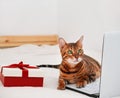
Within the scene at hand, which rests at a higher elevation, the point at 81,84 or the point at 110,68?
the point at 110,68

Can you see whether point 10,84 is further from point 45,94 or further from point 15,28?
point 15,28

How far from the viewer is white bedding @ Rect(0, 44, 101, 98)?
1.15m

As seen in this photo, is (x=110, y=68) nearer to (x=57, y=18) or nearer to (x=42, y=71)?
(x=42, y=71)

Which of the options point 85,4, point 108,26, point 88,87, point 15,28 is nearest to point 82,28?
point 85,4

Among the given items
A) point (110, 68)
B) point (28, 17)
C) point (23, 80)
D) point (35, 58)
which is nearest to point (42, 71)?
point (23, 80)

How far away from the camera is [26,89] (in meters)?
1.21

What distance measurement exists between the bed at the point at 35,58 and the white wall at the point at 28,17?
3.7 inches

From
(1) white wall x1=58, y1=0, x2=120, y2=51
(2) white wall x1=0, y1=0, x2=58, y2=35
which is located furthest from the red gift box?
(2) white wall x1=0, y1=0, x2=58, y2=35

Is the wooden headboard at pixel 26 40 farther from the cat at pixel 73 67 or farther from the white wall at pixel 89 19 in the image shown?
the cat at pixel 73 67

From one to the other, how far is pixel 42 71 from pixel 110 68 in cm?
37

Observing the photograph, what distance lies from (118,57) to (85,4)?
1255 millimetres

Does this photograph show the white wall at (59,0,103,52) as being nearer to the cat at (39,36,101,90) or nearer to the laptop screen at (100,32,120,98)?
the cat at (39,36,101,90)

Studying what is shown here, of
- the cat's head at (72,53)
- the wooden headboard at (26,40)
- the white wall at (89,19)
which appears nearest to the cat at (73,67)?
the cat's head at (72,53)

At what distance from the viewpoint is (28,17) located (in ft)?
8.59
